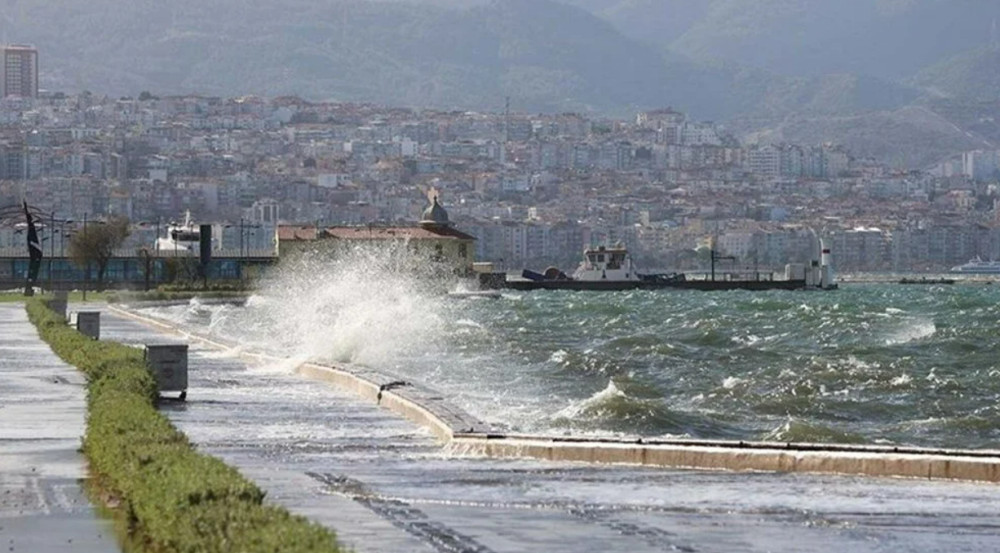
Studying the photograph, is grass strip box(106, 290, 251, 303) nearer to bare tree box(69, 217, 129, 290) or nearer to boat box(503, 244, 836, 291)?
bare tree box(69, 217, 129, 290)

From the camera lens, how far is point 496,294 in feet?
333

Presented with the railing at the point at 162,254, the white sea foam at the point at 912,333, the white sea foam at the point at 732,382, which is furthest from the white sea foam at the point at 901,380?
the railing at the point at 162,254

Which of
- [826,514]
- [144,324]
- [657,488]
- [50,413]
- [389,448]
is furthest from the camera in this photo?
[144,324]

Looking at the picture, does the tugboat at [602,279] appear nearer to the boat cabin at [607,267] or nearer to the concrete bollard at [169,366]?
the boat cabin at [607,267]

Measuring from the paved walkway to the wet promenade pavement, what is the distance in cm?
109

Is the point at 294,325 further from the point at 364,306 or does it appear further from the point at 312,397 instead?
the point at 312,397

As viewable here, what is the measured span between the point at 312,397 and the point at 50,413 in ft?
12.9

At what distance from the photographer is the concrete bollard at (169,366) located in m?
22.5

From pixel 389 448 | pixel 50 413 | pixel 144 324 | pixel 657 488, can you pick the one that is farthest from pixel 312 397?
pixel 144 324

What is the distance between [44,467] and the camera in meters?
15.5

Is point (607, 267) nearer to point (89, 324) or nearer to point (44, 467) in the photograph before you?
point (89, 324)

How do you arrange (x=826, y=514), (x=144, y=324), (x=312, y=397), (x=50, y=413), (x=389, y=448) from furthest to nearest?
(x=144, y=324), (x=312, y=397), (x=50, y=413), (x=389, y=448), (x=826, y=514)

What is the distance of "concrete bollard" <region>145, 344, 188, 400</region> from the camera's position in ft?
73.9

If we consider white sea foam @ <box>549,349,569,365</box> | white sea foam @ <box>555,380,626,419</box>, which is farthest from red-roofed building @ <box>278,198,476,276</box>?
white sea foam @ <box>555,380,626,419</box>
